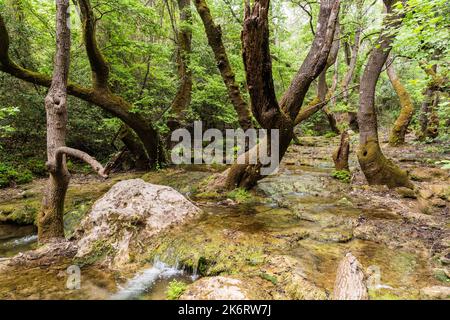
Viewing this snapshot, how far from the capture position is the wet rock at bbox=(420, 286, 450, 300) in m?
2.63

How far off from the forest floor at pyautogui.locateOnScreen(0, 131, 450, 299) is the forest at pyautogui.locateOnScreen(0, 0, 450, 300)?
0.03 metres

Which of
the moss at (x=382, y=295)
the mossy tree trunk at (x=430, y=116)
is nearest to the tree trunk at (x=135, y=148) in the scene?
the moss at (x=382, y=295)

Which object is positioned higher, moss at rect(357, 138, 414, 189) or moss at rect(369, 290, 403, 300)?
moss at rect(357, 138, 414, 189)

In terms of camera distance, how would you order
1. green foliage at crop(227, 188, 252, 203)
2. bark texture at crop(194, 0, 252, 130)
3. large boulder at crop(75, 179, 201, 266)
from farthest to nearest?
bark texture at crop(194, 0, 252, 130) < green foliage at crop(227, 188, 252, 203) < large boulder at crop(75, 179, 201, 266)

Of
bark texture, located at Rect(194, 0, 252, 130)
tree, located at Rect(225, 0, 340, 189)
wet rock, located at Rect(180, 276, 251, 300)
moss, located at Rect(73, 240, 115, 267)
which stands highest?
bark texture, located at Rect(194, 0, 252, 130)

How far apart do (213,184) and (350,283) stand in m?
4.89

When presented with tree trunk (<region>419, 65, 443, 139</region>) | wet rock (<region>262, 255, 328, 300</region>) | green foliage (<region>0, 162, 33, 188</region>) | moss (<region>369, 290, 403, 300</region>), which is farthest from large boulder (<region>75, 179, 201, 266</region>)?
tree trunk (<region>419, 65, 443, 139</region>)

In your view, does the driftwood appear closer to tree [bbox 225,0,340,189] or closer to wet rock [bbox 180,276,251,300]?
wet rock [bbox 180,276,251,300]

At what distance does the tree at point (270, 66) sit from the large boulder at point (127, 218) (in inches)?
92.1

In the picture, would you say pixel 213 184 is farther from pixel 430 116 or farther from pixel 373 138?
pixel 430 116

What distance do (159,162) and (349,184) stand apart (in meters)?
6.39

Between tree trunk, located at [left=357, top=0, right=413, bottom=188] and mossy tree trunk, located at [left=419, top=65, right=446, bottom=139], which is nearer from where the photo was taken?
tree trunk, located at [left=357, top=0, right=413, bottom=188]

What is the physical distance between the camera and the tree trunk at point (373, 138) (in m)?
6.33
